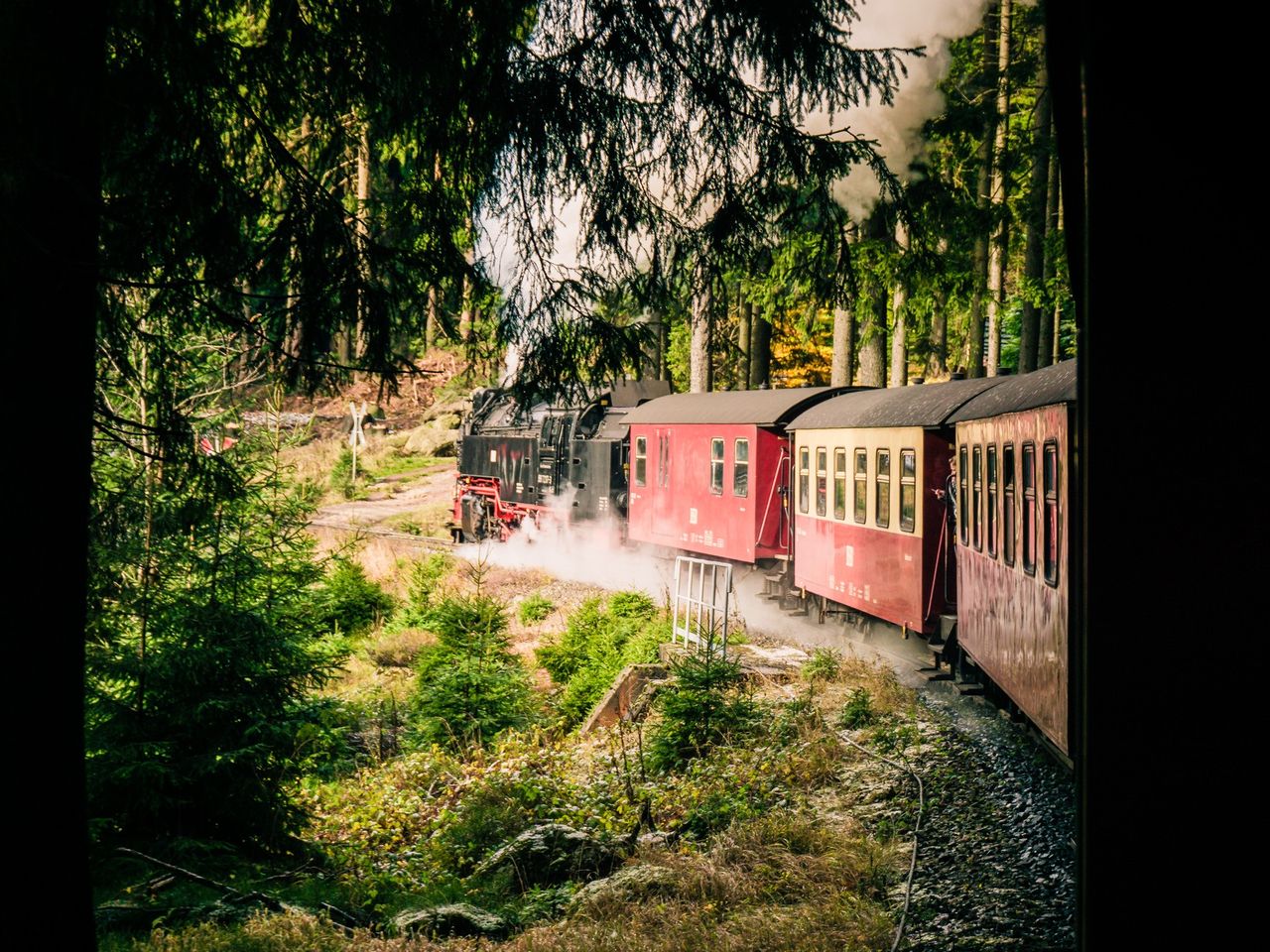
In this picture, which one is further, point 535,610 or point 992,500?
point 535,610

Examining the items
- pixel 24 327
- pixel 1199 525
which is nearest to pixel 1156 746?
pixel 1199 525

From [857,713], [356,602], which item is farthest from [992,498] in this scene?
[356,602]

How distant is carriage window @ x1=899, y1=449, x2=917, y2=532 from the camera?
10.6 metres

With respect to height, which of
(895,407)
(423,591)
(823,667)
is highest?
(895,407)

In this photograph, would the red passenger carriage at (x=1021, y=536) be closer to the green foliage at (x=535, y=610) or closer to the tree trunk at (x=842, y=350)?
the green foliage at (x=535, y=610)

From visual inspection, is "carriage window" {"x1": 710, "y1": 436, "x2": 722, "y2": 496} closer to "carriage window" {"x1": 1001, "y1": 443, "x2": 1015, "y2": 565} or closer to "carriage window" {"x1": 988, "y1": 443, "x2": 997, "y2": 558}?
"carriage window" {"x1": 988, "y1": 443, "x2": 997, "y2": 558}

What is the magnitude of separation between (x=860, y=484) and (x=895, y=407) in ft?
3.50

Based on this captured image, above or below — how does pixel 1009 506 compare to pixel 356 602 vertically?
above

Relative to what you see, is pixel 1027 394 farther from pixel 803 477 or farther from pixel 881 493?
pixel 803 477

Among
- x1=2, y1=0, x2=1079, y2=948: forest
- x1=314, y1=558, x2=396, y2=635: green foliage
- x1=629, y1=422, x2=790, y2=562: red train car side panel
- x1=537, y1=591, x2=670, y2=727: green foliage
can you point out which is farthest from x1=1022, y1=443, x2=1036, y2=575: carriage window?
x1=314, y1=558, x2=396, y2=635: green foliage

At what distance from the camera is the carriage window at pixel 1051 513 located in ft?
20.3

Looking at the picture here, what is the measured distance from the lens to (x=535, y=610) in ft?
54.7

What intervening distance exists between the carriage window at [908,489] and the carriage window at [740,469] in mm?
4429

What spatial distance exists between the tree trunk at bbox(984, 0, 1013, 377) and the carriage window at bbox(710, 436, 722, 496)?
4209 mm
